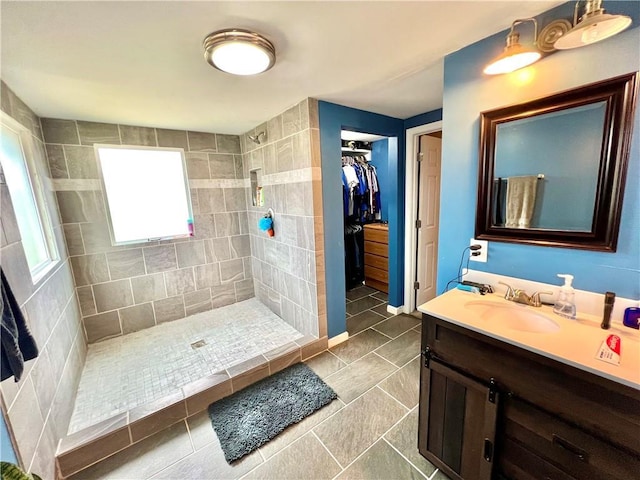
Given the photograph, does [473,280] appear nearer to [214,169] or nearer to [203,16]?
[203,16]

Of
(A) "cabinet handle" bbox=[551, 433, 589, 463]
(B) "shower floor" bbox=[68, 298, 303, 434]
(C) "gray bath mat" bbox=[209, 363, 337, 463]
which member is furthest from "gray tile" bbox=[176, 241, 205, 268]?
(A) "cabinet handle" bbox=[551, 433, 589, 463]

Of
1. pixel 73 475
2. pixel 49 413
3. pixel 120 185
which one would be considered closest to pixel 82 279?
pixel 120 185

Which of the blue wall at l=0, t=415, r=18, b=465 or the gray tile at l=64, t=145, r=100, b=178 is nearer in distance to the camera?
the blue wall at l=0, t=415, r=18, b=465

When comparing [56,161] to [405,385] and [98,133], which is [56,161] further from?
[405,385]

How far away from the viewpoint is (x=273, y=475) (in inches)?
54.2

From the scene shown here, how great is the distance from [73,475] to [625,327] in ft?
9.24

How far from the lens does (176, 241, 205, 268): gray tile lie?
2.97 meters

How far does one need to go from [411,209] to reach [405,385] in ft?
5.60

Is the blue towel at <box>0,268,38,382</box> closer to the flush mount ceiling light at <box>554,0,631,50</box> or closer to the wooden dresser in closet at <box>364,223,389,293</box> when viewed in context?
the flush mount ceiling light at <box>554,0,631,50</box>

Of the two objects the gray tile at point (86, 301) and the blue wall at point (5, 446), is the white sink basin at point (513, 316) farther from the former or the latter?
the gray tile at point (86, 301)

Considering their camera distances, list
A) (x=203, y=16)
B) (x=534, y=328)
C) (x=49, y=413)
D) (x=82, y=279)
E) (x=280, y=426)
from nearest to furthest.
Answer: (x=203, y=16), (x=534, y=328), (x=49, y=413), (x=280, y=426), (x=82, y=279)

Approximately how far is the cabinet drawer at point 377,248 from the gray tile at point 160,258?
2588 millimetres

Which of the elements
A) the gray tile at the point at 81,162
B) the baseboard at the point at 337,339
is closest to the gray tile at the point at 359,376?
the baseboard at the point at 337,339

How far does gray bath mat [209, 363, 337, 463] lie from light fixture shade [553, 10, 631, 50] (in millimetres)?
2293
